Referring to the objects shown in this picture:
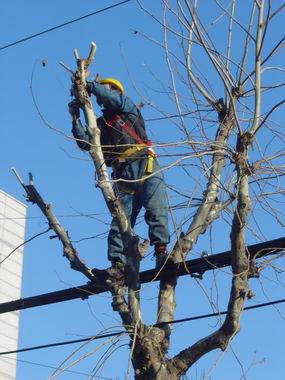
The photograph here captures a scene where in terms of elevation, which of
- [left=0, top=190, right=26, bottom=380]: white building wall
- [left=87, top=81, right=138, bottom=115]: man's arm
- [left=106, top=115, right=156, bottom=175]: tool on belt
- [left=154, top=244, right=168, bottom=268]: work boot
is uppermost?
[left=0, top=190, right=26, bottom=380]: white building wall

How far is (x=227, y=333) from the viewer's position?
235 inches

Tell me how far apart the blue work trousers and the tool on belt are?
0.04 metres

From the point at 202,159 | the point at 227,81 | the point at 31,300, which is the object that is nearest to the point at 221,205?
the point at 202,159

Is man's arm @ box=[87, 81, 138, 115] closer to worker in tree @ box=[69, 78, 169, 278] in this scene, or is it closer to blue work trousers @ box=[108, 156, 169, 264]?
worker in tree @ box=[69, 78, 169, 278]

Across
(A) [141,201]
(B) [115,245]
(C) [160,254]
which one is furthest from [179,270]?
(A) [141,201]

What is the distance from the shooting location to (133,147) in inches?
292

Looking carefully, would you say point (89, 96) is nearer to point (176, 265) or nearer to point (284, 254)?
point (176, 265)

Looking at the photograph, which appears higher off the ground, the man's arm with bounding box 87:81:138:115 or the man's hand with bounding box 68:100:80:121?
the man's arm with bounding box 87:81:138:115

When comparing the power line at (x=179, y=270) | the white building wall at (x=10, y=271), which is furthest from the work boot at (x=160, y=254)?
the white building wall at (x=10, y=271)

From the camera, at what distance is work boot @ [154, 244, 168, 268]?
6.99 meters

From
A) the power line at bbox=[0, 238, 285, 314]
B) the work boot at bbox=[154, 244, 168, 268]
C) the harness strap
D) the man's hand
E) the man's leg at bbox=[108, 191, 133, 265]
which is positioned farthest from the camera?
the harness strap

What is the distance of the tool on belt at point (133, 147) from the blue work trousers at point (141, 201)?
42 mm

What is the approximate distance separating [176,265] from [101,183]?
0.80m

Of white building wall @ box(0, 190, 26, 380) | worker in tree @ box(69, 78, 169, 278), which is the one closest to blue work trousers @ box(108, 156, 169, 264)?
worker in tree @ box(69, 78, 169, 278)
